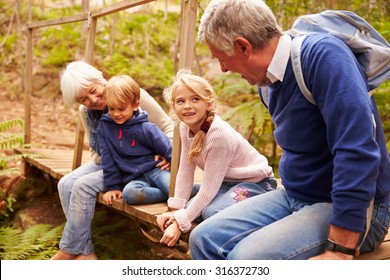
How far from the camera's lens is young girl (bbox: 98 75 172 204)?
2.99 metres

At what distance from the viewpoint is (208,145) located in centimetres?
237

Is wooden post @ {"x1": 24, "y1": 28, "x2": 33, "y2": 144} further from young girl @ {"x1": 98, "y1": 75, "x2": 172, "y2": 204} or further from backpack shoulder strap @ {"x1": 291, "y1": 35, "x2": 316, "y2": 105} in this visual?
backpack shoulder strap @ {"x1": 291, "y1": 35, "x2": 316, "y2": 105}

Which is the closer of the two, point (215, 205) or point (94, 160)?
point (215, 205)

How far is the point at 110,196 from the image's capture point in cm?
316

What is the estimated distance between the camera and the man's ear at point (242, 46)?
5.68 ft

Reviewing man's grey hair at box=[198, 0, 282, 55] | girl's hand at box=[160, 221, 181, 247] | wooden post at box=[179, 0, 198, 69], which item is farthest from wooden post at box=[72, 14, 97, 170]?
man's grey hair at box=[198, 0, 282, 55]

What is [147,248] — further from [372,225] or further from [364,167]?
[364,167]

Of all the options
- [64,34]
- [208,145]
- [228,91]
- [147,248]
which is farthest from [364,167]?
[64,34]

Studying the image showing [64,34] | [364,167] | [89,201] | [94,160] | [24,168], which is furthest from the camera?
[64,34]

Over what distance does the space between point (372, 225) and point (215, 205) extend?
833 millimetres

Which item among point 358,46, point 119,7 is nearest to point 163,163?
point 119,7

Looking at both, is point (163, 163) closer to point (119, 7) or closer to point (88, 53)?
point (119, 7)

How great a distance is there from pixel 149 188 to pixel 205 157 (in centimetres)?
72

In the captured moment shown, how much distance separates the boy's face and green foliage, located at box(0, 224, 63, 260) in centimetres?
133
